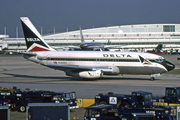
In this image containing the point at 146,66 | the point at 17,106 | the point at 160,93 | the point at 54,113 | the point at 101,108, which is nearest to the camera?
the point at 54,113

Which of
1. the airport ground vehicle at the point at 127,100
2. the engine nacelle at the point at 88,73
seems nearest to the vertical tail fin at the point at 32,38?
the engine nacelle at the point at 88,73

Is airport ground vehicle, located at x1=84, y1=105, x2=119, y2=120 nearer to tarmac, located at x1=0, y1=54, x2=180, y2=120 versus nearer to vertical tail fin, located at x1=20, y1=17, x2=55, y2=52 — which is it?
tarmac, located at x1=0, y1=54, x2=180, y2=120

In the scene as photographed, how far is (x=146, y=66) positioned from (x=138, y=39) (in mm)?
129222

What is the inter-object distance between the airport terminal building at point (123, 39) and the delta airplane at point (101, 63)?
3606 inches

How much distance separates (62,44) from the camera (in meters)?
155

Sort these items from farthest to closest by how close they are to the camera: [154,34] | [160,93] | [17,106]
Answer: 1. [154,34]
2. [160,93]
3. [17,106]

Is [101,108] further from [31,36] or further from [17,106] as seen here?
[31,36]

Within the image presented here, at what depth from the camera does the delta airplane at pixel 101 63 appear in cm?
3669

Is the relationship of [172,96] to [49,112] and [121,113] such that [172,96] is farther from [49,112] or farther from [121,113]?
[49,112]

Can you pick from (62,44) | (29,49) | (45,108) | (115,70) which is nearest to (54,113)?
(45,108)

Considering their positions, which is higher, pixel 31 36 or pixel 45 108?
pixel 31 36

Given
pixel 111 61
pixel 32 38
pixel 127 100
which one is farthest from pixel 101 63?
pixel 127 100

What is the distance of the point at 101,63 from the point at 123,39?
5215 inches

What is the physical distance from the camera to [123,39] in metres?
168
